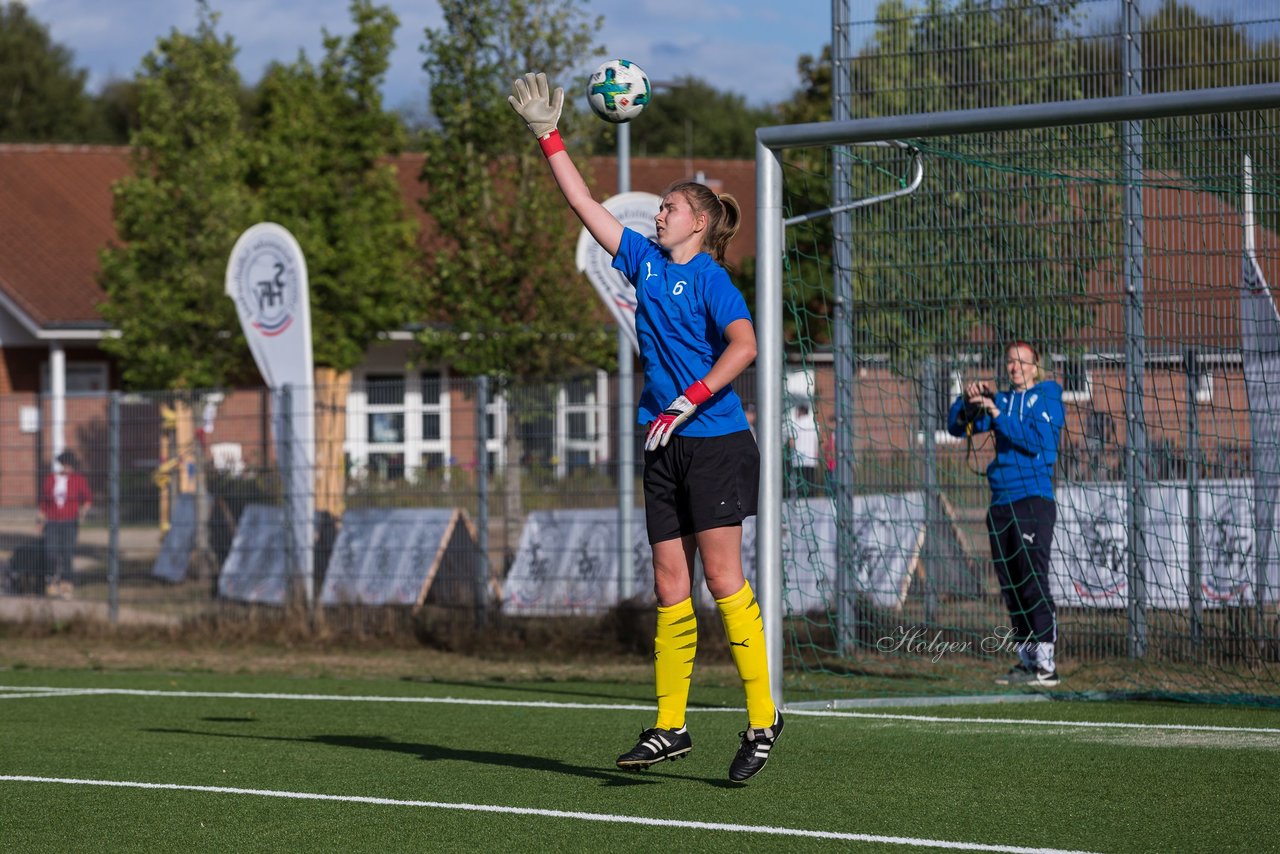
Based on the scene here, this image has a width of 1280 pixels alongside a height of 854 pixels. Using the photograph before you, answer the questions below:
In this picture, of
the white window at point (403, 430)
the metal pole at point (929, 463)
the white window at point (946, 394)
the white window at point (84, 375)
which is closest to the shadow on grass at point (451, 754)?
the metal pole at point (929, 463)

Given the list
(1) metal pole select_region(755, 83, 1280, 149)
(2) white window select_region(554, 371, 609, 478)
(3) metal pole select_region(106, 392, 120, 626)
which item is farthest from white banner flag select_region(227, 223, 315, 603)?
(1) metal pole select_region(755, 83, 1280, 149)

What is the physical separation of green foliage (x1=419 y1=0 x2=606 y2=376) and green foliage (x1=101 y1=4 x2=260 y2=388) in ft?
12.5

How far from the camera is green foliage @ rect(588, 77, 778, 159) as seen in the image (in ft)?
199

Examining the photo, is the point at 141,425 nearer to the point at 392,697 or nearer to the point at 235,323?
the point at 392,697

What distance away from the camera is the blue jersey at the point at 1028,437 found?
372 inches

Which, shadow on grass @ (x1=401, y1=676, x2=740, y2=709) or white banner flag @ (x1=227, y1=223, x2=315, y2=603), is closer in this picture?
shadow on grass @ (x1=401, y1=676, x2=740, y2=709)

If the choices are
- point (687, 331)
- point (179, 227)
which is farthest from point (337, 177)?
point (687, 331)

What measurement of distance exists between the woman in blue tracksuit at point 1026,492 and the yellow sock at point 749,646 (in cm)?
370

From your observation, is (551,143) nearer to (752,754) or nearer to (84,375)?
(752,754)

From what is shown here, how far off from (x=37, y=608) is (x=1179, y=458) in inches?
415

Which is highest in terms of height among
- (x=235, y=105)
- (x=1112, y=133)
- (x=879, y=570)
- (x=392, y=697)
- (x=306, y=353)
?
(x=235, y=105)

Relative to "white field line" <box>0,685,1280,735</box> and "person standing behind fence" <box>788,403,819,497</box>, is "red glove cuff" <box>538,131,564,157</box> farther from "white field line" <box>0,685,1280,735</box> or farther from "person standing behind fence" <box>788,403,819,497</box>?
"person standing behind fence" <box>788,403,819,497</box>

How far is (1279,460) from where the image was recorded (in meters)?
9.54

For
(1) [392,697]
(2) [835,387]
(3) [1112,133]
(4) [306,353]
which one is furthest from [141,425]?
(3) [1112,133]
